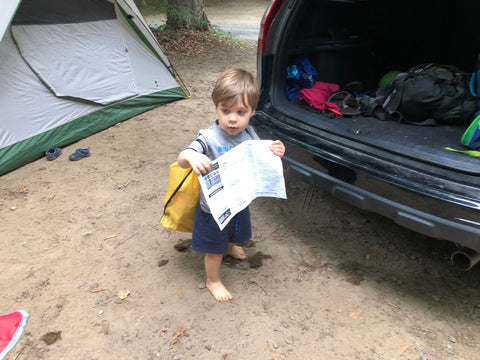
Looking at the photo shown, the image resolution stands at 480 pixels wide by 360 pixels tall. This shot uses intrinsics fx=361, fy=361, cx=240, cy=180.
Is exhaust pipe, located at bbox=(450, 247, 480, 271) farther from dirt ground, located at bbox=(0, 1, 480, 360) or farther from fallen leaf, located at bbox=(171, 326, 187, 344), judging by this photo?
fallen leaf, located at bbox=(171, 326, 187, 344)

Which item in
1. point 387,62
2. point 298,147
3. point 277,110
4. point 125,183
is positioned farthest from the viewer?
point 387,62

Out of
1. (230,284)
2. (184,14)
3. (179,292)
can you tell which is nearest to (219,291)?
(230,284)

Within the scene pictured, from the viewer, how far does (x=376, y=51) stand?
348 cm

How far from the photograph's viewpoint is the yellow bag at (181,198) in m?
1.86

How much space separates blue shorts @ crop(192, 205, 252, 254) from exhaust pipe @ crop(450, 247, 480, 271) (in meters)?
1.05

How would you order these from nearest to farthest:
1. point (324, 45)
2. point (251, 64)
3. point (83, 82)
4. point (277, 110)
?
point (277, 110) < point (324, 45) < point (83, 82) < point (251, 64)

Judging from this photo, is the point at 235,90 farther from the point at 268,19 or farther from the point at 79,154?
the point at 79,154

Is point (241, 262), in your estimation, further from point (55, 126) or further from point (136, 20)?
point (136, 20)

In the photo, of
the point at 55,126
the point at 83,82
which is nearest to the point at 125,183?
the point at 55,126

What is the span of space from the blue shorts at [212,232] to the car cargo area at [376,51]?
795mm

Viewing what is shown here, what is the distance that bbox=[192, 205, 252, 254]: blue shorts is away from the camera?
185 cm

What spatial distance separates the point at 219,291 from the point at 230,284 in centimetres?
12

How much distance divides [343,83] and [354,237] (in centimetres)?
154

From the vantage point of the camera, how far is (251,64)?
6711 mm
